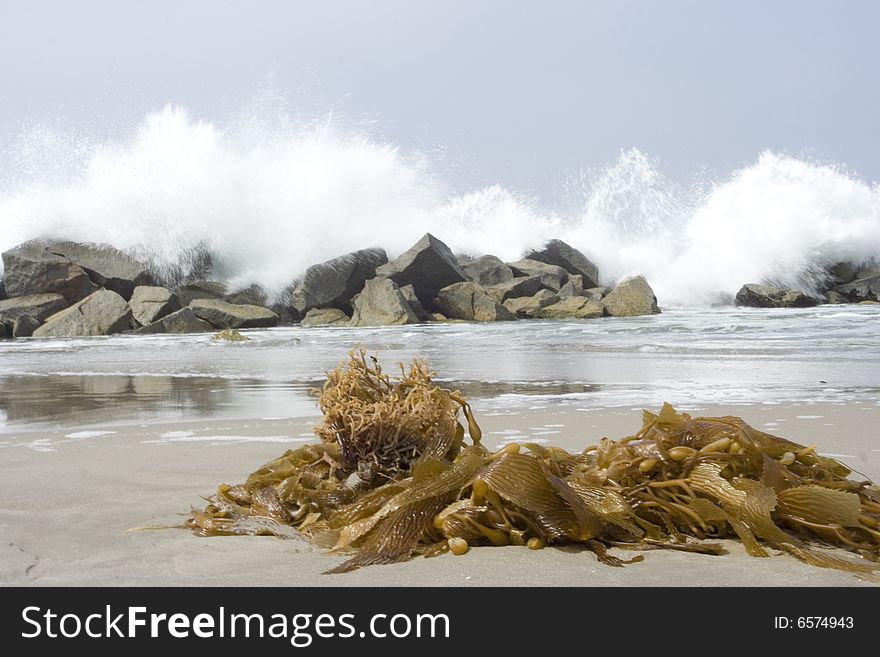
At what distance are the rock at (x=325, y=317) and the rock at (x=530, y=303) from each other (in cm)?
360

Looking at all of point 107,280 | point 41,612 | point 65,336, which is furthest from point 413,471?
Result: point 107,280

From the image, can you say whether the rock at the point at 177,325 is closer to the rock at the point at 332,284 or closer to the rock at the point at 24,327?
the rock at the point at 24,327

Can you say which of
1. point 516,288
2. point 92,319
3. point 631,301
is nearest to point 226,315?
point 92,319

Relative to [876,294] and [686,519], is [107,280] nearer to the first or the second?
[686,519]

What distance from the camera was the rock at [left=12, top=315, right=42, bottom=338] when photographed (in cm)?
1577

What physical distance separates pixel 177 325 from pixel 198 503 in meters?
13.5

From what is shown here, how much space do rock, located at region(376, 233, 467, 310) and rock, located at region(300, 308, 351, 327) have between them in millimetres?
1329

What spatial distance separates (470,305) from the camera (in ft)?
58.0

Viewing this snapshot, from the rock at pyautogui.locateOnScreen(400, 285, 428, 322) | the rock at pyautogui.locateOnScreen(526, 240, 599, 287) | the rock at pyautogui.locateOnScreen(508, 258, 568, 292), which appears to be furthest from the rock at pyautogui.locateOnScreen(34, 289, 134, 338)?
the rock at pyautogui.locateOnScreen(526, 240, 599, 287)

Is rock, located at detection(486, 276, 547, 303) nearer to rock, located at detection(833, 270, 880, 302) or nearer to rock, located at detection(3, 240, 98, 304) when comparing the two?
rock, located at detection(3, 240, 98, 304)

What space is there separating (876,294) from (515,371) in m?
19.6

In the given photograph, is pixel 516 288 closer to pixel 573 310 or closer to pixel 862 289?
pixel 573 310

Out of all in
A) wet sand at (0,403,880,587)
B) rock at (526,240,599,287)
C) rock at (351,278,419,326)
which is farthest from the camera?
rock at (526,240,599,287)

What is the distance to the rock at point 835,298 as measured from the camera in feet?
75.0
